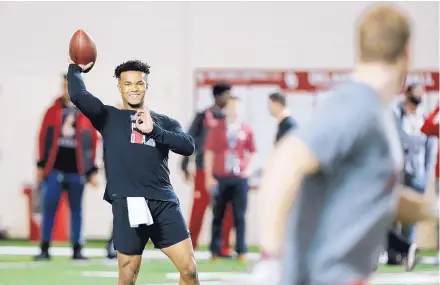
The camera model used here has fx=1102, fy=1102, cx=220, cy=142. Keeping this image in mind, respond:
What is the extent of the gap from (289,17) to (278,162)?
13450mm

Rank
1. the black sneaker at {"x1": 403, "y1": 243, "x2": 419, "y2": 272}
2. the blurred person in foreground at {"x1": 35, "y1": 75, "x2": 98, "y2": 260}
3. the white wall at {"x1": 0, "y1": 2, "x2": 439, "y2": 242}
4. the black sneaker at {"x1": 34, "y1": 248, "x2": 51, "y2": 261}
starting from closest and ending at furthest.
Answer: the black sneaker at {"x1": 403, "y1": 243, "x2": 419, "y2": 272} < the blurred person in foreground at {"x1": 35, "y1": 75, "x2": 98, "y2": 260} < the black sneaker at {"x1": 34, "y1": 248, "x2": 51, "y2": 261} < the white wall at {"x1": 0, "y1": 2, "x2": 439, "y2": 242}

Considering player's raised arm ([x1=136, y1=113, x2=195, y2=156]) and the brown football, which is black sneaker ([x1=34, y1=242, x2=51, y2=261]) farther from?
player's raised arm ([x1=136, y1=113, x2=195, y2=156])

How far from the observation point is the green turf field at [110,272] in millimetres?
9284

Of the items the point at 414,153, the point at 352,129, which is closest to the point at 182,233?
the point at 352,129

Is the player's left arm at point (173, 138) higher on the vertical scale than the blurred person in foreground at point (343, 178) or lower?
lower

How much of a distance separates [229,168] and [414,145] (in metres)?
1.92

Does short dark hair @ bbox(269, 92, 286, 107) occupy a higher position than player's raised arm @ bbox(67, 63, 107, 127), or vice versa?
player's raised arm @ bbox(67, 63, 107, 127)

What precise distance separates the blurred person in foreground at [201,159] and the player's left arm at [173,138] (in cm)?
522

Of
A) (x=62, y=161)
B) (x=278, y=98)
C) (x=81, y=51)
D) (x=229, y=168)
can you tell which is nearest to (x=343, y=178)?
(x=81, y=51)

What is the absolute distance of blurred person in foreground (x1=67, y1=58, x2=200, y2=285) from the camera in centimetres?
595

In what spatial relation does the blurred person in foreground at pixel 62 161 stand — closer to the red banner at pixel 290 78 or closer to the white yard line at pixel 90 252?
the white yard line at pixel 90 252

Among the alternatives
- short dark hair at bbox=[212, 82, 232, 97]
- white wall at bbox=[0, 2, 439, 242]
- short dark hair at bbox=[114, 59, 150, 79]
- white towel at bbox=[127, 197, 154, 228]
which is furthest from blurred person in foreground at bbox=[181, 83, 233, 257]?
white towel at bbox=[127, 197, 154, 228]

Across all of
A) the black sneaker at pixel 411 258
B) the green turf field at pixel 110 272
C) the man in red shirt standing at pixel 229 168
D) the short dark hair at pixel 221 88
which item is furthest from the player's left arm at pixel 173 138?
the short dark hair at pixel 221 88

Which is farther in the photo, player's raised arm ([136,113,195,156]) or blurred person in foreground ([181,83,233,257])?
blurred person in foreground ([181,83,233,257])
